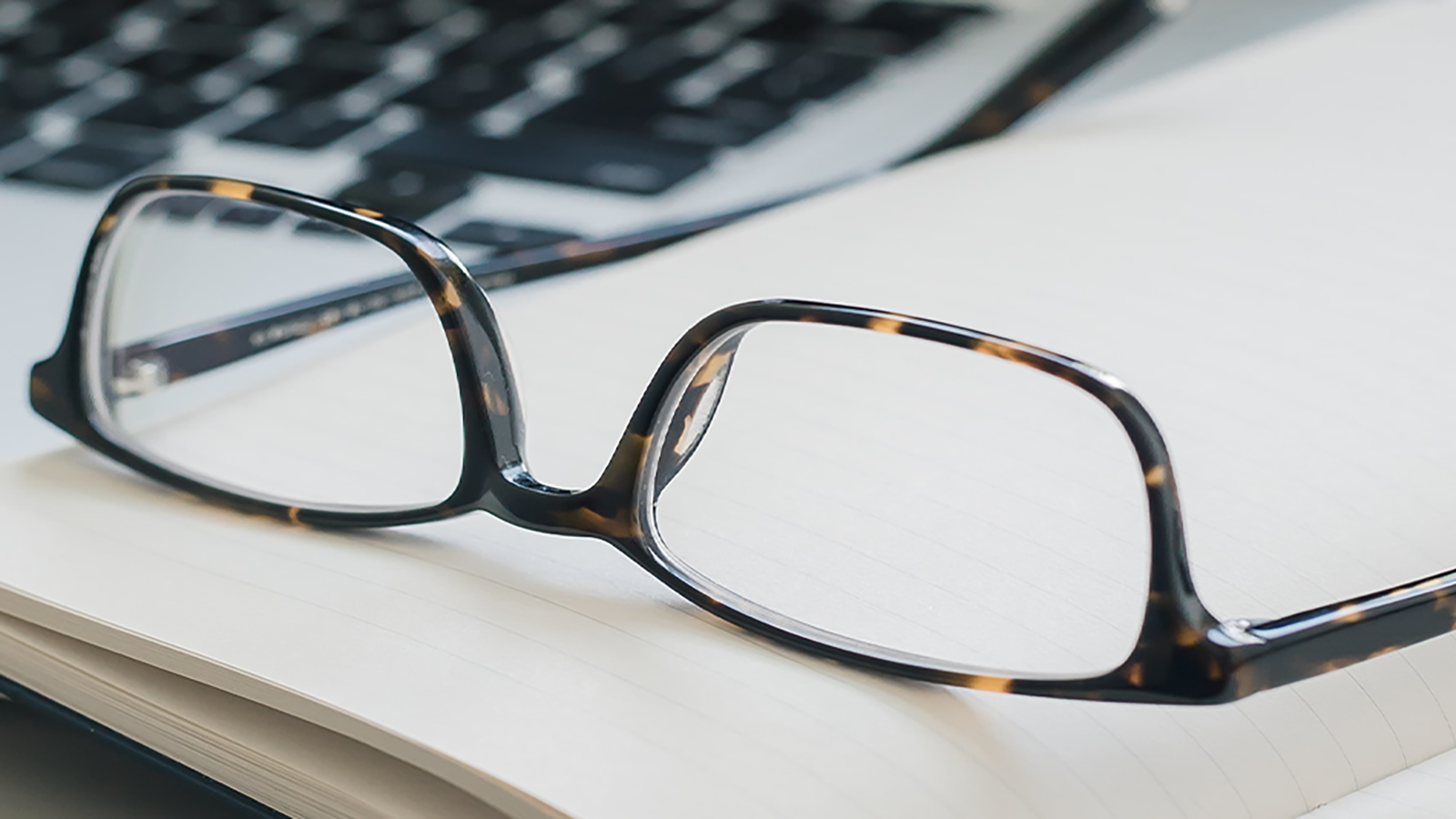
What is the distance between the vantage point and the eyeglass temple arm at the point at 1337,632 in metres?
0.26

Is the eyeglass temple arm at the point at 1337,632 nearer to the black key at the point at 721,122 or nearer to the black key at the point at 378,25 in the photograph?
the black key at the point at 721,122

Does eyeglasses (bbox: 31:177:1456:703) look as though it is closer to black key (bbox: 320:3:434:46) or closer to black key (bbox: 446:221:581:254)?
black key (bbox: 446:221:581:254)

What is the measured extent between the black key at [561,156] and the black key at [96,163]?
0.34 ft

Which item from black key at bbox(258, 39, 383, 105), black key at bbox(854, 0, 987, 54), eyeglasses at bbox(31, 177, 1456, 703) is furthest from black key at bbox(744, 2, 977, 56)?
eyeglasses at bbox(31, 177, 1456, 703)

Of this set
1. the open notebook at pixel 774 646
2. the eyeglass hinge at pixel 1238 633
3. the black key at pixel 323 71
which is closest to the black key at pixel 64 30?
the black key at pixel 323 71

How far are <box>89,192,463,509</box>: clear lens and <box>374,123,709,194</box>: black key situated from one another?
0.16 meters

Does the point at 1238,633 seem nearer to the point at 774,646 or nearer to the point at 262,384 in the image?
the point at 774,646

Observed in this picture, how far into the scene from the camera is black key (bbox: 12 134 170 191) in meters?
0.63

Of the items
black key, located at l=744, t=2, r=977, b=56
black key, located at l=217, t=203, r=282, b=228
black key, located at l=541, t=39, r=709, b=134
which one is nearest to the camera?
black key, located at l=217, t=203, r=282, b=228

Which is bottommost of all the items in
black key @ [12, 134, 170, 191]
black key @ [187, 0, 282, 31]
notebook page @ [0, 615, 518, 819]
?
notebook page @ [0, 615, 518, 819]

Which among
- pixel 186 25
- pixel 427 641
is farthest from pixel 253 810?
pixel 186 25

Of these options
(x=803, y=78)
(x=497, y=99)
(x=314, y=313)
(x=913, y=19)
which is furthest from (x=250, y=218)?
(x=913, y=19)

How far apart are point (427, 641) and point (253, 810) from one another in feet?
0.16

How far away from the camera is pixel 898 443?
36 centimetres
